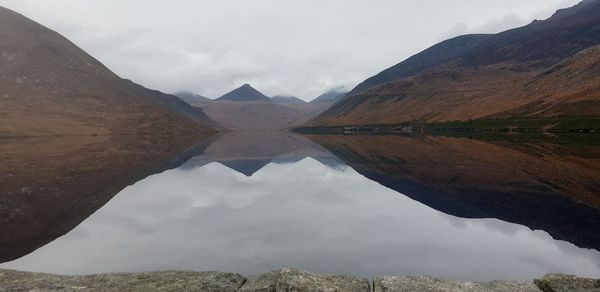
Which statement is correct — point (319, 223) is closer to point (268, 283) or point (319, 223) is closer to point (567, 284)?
point (268, 283)

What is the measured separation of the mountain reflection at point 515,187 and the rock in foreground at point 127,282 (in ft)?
54.4

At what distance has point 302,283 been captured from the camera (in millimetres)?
10695

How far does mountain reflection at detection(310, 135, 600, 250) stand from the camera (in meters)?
24.3

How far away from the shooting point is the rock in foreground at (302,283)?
10617 millimetres

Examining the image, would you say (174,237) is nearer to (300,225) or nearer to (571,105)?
(300,225)

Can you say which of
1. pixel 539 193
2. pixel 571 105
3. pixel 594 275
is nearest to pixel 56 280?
pixel 594 275

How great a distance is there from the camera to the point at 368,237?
21078 mm

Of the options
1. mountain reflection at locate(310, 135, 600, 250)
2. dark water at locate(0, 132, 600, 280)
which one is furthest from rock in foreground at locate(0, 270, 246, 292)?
mountain reflection at locate(310, 135, 600, 250)

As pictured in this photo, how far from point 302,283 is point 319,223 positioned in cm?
1399

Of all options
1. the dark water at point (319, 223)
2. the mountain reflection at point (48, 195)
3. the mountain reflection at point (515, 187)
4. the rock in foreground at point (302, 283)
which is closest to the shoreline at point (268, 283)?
the rock in foreground at point (302, 283)

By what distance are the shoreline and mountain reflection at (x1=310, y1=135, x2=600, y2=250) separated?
10244 mm

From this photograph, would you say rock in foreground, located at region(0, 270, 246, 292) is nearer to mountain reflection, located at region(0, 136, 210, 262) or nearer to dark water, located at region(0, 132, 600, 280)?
dark water, located at region(0, 132, 600, 280)

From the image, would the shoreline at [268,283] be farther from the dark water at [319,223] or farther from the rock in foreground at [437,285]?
the dark water at [319,223]

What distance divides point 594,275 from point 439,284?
28.1 feet
